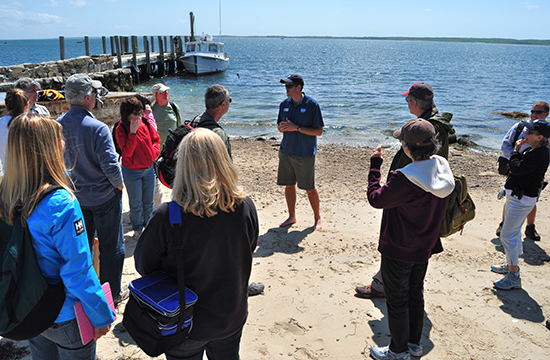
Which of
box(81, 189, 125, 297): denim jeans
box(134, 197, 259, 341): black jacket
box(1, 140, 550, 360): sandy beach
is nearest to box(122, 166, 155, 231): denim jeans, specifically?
box(1, 140, 550, 360): sandy beach

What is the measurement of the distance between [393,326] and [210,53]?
129ft

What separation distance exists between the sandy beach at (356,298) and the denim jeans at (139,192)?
0.32 meters

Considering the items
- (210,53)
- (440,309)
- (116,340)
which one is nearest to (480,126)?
(440,309)

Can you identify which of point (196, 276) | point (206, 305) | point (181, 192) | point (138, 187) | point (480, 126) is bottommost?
point (480, 126)

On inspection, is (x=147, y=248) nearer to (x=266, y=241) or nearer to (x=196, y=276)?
(x=196, y=276)

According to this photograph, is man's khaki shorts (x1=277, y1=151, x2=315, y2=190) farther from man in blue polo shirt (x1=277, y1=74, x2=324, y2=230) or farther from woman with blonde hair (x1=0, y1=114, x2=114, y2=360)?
woman with blonde hair (x1=0, y1=114, x2=114, y2=360)

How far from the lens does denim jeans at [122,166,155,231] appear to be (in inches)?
175

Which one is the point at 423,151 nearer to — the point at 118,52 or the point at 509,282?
the point at 509,282

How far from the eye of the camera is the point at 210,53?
3891 centimetres

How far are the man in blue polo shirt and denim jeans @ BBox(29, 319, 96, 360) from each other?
11.5 ft

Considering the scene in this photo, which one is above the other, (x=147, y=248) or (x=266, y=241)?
(x=147, y=248)

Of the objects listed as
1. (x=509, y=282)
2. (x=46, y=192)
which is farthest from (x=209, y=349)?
(x=509, y=282)

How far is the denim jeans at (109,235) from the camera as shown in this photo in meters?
3.25

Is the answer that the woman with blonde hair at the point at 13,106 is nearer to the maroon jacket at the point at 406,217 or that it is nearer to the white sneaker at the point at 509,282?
the maroon jacket at the point at 406,217
